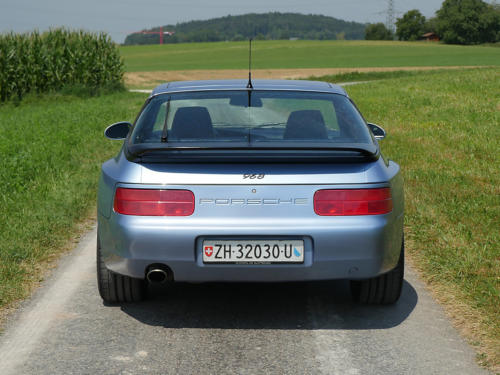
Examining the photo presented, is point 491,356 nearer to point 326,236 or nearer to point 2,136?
point 326,236

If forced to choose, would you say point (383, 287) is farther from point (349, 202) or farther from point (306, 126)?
point (306, 126)

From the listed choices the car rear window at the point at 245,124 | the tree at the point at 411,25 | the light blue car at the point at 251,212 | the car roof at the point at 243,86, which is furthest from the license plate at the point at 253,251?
the tree at the point at 411,25

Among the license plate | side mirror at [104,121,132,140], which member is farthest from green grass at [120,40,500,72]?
the license plate

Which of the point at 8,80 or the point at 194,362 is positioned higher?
the point at 194,362

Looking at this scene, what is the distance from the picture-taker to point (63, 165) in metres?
10.3

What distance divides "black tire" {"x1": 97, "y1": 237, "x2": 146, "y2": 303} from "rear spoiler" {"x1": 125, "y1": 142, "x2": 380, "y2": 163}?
0.86 metres

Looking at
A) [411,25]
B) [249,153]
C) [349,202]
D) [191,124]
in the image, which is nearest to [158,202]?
[249,153]

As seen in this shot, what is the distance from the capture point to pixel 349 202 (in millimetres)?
3846

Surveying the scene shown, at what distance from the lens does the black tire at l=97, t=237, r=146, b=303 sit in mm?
4430

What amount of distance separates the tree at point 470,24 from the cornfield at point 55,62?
3727 inches

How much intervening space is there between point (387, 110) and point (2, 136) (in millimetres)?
9978

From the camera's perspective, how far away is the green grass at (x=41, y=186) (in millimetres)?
5574

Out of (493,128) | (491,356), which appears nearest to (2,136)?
(493,128)

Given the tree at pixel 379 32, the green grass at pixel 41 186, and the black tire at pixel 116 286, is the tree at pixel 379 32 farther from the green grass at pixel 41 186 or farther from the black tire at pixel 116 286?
the black tire at pixel 116 286
